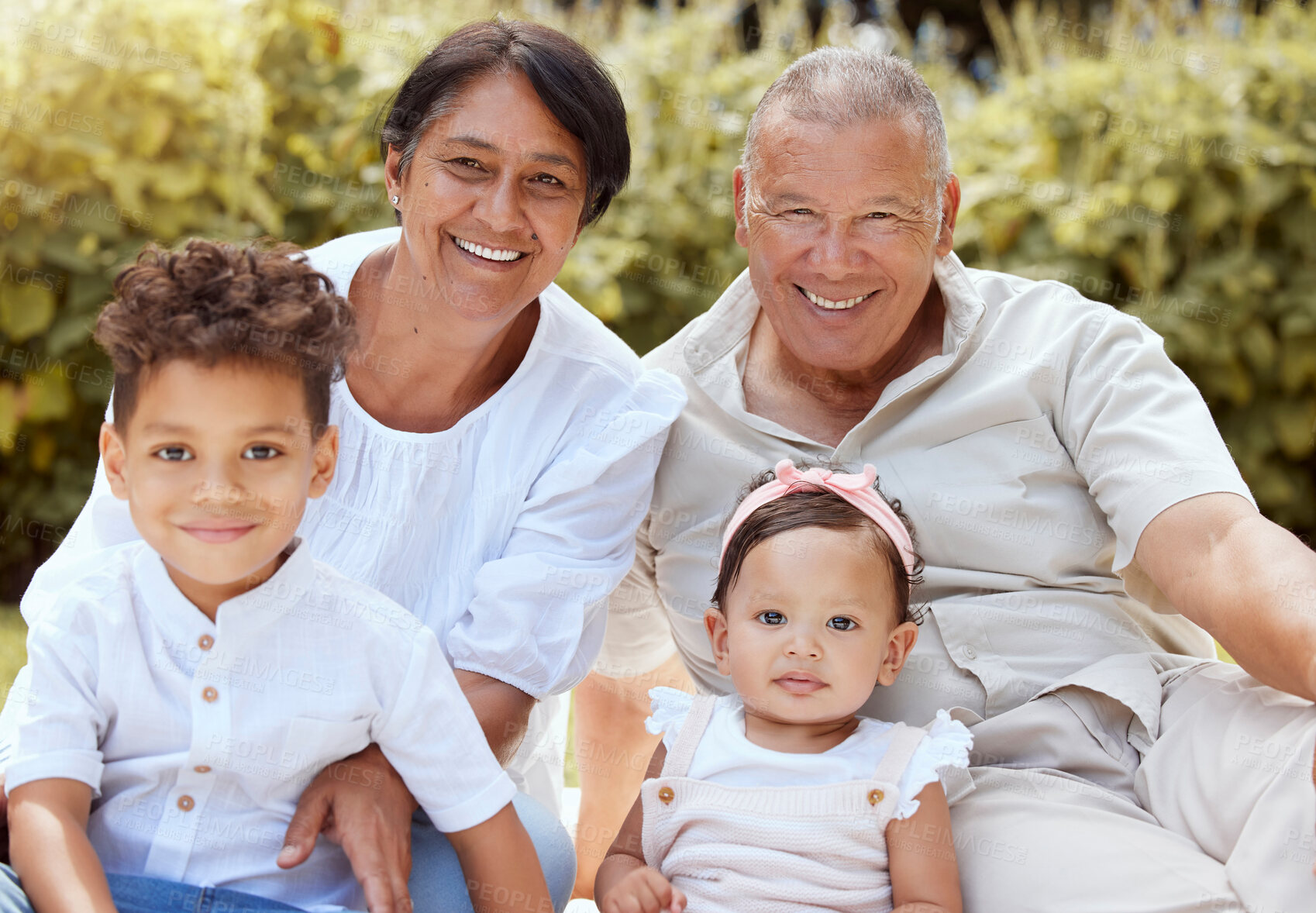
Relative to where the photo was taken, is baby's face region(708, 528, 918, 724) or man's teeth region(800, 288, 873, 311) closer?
baby's face region(708, 528, 918, 724)

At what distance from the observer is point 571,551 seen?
2557mm

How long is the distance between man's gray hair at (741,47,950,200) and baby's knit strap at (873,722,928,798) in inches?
45.0

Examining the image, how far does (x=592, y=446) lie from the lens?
2.65 metres

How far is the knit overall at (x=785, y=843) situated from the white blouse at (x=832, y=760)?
Answer: 0.07 feet

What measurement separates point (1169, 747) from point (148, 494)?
1862 mm

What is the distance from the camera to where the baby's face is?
232 cm

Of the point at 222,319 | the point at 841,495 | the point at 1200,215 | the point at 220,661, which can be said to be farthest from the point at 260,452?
the point at 1200,215

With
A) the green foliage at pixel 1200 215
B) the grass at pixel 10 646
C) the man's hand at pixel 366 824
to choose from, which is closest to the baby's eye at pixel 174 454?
the man's hand at pixel 366 824

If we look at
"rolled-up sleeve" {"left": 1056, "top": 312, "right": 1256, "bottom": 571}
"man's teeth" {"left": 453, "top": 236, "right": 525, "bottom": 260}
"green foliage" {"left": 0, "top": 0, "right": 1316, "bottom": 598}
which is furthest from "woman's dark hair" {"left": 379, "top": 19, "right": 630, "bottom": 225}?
"green foliage" {"left": 0, "top": 0, "right": 1316, "bottom": 598}

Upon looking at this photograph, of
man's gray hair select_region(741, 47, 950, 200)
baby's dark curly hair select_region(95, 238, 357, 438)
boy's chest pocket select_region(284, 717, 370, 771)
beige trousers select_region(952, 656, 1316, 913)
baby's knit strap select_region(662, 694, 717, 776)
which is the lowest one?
beige trousers select_region(952, 656, 1316, 913)

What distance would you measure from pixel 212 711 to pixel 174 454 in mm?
396

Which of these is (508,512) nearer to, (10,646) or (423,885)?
(423,885)

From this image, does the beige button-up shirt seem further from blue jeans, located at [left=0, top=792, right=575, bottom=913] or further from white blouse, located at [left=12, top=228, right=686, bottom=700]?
blue jeans, located at [left=0, top=792, right=575, bottom=913]

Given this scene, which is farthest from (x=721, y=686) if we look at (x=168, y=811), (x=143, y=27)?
(x=143, y=27)
